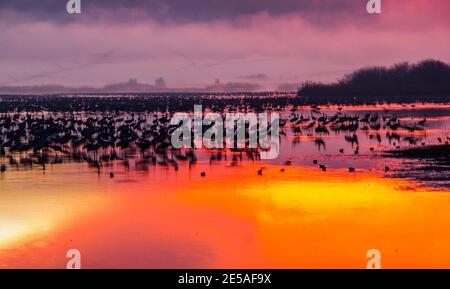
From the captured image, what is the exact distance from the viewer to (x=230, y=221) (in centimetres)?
2183

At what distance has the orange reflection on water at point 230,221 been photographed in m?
17.9

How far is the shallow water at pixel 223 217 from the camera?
17.9m

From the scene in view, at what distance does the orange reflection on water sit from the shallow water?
0.03 metres

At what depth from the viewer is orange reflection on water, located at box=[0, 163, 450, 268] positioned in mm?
17859

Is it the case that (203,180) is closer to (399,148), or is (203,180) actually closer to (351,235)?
(351,235)

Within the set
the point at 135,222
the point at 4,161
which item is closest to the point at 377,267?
the point at 135,222

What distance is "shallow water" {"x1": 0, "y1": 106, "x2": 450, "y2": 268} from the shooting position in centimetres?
1794

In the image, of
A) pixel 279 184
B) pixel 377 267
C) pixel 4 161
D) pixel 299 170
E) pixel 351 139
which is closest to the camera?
pixel 377 267

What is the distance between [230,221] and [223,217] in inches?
20.3

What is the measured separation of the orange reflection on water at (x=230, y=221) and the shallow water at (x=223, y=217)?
3 centimetres

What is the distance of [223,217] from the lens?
73.2 ft

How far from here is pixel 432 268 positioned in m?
16.9

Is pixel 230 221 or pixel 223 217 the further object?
pixel 223 217

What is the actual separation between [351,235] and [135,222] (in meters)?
6.22
